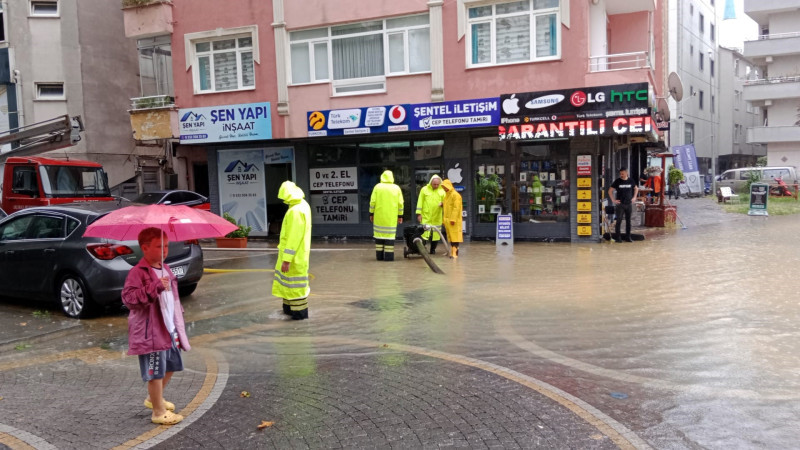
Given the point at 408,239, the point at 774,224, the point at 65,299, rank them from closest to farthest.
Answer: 1. the point at 65,299
2. the point at 408,239
3. the point at 774,224

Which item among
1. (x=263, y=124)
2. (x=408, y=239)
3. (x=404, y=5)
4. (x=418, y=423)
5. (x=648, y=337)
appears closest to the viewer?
(x=418, y=423)

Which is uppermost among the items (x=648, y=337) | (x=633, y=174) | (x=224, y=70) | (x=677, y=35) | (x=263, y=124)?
(x=677, y=35)

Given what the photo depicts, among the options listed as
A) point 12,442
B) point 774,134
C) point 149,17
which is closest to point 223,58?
point 149,17

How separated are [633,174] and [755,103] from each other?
71.1 feet

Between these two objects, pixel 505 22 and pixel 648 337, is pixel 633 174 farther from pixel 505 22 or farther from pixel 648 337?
pixel 648 337

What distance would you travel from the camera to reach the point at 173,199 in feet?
62.4

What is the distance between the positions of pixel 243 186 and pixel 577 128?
10.3 metres

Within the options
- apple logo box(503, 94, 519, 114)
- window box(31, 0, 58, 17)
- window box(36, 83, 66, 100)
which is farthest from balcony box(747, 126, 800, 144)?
window box(31, 0, 58, 17)

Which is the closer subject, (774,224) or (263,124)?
(263,124)

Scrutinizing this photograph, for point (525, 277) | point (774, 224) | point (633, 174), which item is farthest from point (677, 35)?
point (525, 277)

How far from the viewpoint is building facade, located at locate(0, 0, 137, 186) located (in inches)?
904

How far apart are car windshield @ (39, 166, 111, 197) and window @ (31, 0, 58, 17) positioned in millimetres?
9088

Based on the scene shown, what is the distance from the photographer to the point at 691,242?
50.9 ft

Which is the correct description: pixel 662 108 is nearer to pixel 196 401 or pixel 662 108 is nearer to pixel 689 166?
pixel 196 401
